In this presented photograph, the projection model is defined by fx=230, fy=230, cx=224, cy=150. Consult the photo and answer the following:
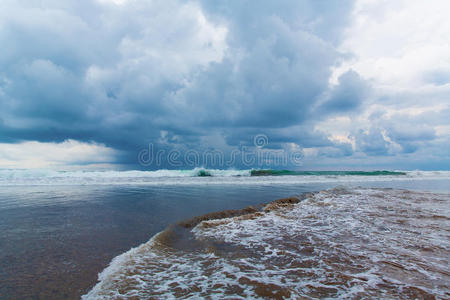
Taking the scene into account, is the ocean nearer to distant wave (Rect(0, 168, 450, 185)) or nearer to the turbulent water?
the turbulent water

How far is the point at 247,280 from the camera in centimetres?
313

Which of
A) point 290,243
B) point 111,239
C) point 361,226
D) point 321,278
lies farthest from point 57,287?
point 361,226

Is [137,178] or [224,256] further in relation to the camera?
[137,178]

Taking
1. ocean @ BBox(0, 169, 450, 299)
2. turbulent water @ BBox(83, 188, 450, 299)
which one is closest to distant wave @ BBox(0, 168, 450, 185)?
ocean @ BBox(0, 169, 450, 299)

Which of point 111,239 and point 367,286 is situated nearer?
point 367,286

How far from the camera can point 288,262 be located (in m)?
3.71

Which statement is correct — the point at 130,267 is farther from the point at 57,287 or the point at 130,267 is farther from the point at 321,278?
the point at 321,278

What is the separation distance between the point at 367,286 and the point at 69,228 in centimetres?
627

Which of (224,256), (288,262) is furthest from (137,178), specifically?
(288,262)

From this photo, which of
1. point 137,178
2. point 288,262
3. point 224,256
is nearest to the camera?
point 288,262

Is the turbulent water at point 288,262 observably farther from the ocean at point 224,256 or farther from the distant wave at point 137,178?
the distant wave at point 137,178

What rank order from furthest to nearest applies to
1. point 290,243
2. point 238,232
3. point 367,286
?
1. point 238,232
2. point 290,243
3. point 367,286

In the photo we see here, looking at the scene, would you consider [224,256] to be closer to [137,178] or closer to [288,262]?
[288,262]

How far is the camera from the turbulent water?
113 inches
